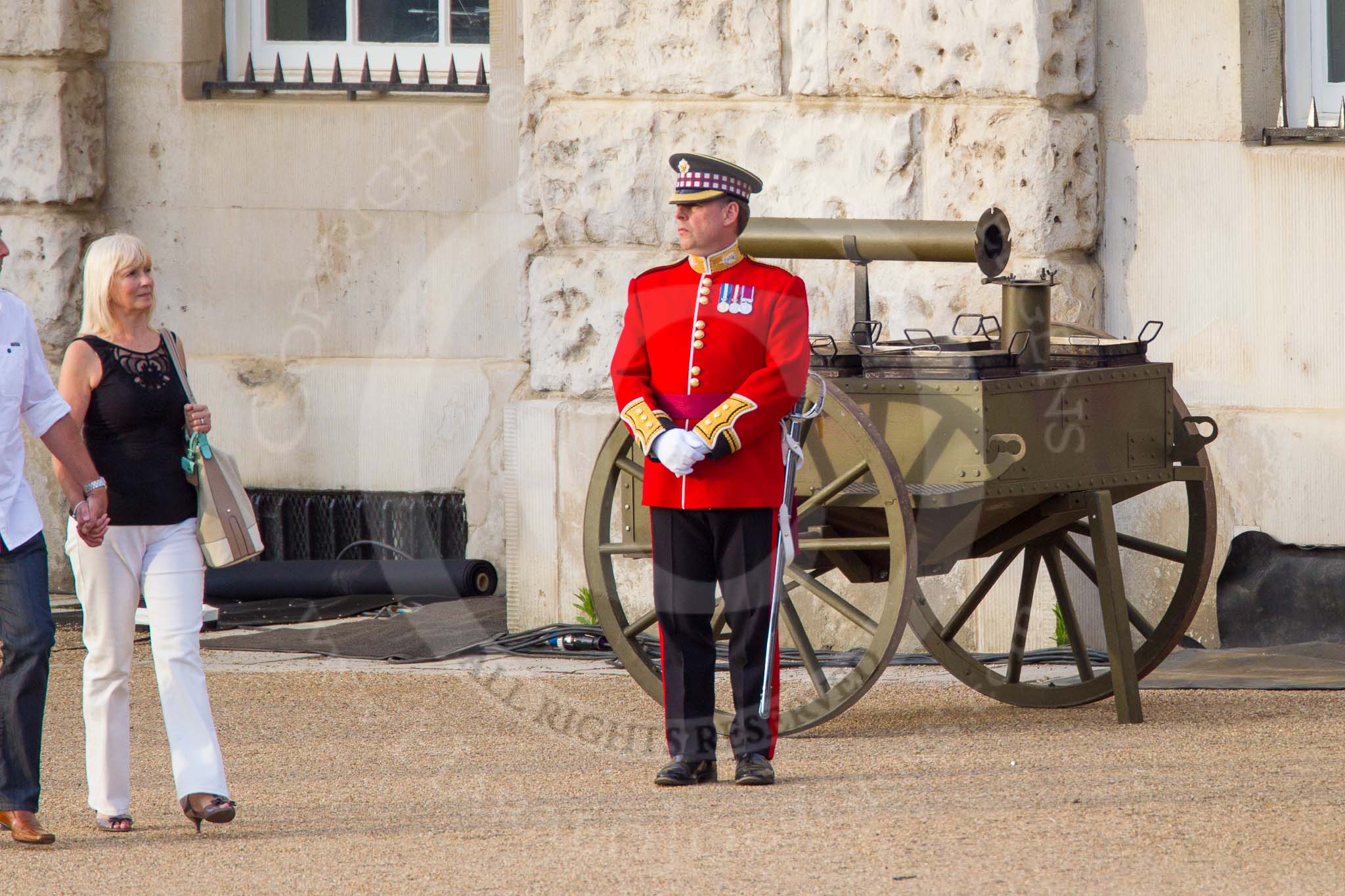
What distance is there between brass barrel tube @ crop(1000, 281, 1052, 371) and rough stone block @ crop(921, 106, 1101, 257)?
1.30m

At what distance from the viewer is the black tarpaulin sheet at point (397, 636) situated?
21.6 feet

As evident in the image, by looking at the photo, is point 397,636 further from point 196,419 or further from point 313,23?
point 313,23

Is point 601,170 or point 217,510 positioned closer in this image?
point 217,510

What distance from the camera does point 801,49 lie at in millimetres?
6617

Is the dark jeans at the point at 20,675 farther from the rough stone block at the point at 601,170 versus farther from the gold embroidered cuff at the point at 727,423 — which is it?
the rough stone block at the point at 601,170

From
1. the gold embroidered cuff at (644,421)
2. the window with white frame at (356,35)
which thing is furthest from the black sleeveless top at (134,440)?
the window with white frame at (356,35)

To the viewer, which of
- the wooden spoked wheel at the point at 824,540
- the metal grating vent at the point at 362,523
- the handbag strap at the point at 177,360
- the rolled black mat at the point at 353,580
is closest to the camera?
the handbag strap at the point at 177,360

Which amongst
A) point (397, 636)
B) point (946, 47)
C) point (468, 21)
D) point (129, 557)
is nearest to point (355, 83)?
point (468, 21)

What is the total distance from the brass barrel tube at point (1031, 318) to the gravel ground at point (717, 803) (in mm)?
995

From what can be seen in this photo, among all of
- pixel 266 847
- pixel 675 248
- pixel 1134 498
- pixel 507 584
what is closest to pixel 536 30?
pixel 675 248

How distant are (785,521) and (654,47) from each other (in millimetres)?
2731

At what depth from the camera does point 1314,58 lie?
6633mm

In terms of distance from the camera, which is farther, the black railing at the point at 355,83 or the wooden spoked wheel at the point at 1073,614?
the black railing at the point at 355,83

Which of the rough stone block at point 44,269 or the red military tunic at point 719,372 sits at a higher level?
the rough stone block at point 44,269
